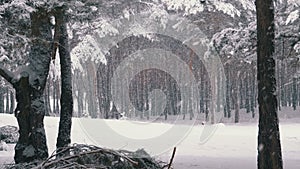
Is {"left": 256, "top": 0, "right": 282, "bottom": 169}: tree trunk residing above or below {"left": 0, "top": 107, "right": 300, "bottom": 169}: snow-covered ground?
above

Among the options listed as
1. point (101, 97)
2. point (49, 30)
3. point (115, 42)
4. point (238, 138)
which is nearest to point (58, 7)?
point (49, 30)

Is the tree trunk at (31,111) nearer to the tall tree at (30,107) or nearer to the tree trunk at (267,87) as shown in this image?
the tall tree at (30,107)

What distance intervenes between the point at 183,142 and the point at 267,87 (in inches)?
476

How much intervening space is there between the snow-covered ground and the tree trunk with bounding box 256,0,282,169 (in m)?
4.07

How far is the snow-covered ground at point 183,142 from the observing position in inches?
546

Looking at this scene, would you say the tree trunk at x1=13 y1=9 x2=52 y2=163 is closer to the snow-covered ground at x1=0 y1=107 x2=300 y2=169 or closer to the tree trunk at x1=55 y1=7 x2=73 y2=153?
the tree trunk at x1=55 y1=7 x2=73 y2=153

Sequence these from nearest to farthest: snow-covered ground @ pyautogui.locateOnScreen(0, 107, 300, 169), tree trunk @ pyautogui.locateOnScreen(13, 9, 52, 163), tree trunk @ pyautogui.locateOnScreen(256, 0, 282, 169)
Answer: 1. tree trunk @ pyautogui.locateOnScreen(256, 0, 282, 169)
2. tree trunk @ pyautogui.locateOnScreen(13, 9, 52, 163)
3. snow-covered ground @ pyautogui.locateOnScreen(0, 107, 300, 169)

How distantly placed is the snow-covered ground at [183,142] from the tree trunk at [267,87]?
4.07 metres

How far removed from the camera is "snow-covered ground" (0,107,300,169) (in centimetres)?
1386

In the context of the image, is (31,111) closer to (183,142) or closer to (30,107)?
(30,107)

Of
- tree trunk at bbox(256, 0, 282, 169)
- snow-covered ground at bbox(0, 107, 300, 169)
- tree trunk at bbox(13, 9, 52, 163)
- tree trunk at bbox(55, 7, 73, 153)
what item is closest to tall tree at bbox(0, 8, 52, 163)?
Answer: tree trunk at bbox(13, 9, 52, 163)

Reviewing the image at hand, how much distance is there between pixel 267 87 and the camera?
8.22 meters

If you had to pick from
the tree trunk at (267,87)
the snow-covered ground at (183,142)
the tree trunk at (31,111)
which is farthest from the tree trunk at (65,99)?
the tree trunk at (267,87)

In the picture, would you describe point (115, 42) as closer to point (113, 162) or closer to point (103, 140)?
point (103, 140)
